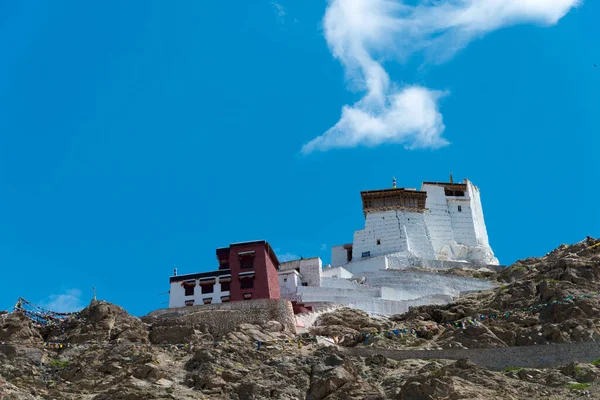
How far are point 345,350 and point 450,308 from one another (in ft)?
35.7

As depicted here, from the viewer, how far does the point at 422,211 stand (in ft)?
257

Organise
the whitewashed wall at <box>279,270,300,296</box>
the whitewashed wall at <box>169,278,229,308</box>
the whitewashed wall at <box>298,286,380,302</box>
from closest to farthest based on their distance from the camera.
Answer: the whitewashed wall at <box>169,278,229,308</box> < the whitewashed wall at <box>298,286,380,302</box> < the whitewashed wall at <box>279,270,300,296</box>

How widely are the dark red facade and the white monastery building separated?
1769 cm

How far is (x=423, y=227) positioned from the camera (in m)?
77.4

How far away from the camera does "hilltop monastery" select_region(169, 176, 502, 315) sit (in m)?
58.5

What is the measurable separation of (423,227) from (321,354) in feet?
122

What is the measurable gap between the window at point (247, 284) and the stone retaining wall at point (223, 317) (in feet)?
16.1

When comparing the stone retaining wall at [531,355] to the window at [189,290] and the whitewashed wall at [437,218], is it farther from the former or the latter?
the whitewashed wall at [437,218]

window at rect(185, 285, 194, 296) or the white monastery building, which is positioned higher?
the white monastery building

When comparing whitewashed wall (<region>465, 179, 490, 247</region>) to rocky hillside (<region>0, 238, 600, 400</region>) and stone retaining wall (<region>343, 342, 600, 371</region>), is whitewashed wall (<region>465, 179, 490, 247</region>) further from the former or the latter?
stone retaining wall (<region>343, 342, 600, 371</region>)

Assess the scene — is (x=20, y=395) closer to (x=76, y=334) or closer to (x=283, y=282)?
(x=76, y=334)

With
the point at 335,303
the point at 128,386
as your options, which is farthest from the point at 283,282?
the point at 128,386

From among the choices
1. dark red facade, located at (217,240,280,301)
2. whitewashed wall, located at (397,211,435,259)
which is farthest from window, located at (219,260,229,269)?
whitewashed wall, located at (397,211,435,259)

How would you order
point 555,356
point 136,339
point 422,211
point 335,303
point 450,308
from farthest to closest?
point 422,211
point 335,303
point 450,308
point 136,339
point 555,356
